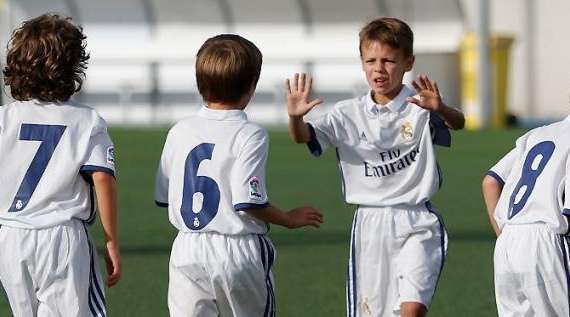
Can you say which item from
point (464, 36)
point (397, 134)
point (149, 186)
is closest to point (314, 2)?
point (464, 36)

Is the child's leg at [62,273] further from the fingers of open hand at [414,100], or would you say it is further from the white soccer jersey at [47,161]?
the fingers of open hand at [414,100]

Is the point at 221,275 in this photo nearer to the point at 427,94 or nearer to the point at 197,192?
the point at 197,192

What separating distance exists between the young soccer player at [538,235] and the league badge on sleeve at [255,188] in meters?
1.07

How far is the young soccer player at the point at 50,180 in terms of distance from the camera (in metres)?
5.90

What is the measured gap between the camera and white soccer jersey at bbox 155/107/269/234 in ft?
19.8

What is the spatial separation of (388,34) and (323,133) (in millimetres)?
565

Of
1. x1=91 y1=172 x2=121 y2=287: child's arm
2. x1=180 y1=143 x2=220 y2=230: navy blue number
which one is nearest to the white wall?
x1=180 y1=143 x2=220 y2=230: navy blue number

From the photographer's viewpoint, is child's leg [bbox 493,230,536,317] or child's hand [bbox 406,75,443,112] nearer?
child's leg [bbox 493,230,536,317]

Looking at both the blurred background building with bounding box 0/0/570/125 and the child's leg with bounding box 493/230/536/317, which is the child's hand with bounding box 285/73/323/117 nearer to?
the child's leg with bounding box 493/230/536/317

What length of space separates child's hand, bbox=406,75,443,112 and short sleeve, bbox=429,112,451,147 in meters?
0.23

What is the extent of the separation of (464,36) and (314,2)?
13.8 ft

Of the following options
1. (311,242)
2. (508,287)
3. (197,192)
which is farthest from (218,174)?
(311,242)

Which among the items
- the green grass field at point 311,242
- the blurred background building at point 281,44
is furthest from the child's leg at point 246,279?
the blurred background building at point 281,44

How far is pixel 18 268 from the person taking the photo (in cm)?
590
